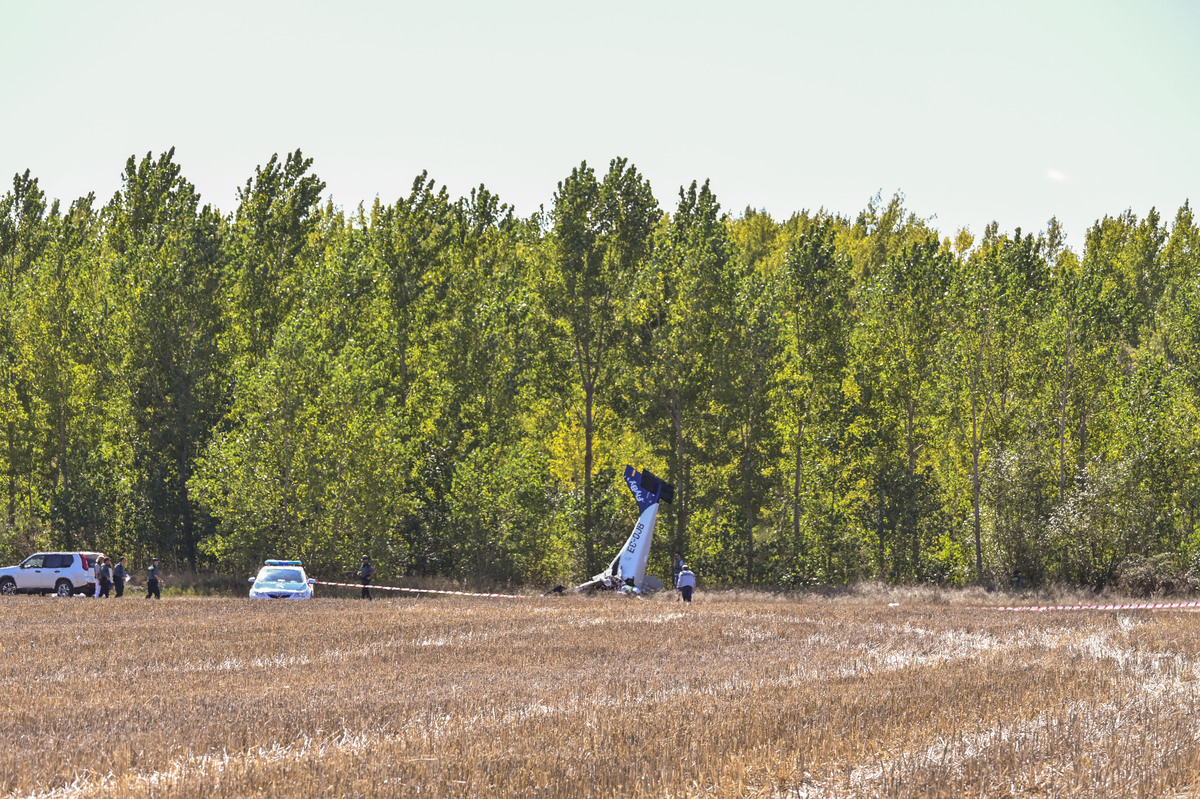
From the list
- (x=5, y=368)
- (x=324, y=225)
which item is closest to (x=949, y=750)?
(x=5, y=368)

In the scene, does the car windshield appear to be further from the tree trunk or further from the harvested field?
the tree trunk

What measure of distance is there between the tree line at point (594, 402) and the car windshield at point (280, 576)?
5.98 m

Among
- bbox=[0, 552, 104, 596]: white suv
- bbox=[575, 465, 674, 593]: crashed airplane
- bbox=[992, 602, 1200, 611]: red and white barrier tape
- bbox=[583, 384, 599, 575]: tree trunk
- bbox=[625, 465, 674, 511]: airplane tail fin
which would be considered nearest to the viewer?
bbox=[992, 602, 1200, 611]: red and white barrier tape

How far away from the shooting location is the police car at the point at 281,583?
3378cm

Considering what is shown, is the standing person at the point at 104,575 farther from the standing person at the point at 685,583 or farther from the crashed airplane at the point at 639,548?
the standing person at the point at 685,583

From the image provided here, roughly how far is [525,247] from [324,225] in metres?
35.6

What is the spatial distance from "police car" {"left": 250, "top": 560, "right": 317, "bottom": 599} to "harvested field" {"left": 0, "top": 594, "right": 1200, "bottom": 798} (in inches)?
337

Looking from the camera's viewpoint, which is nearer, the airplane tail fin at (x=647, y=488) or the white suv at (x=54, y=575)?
the white suv at (x=54, y=575)

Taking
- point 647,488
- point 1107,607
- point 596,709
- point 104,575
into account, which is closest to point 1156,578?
point 1107,607

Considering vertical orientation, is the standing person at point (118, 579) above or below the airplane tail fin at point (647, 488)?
below

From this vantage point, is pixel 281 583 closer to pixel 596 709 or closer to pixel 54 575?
pixel 54 575

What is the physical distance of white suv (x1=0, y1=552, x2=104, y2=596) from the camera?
125ft

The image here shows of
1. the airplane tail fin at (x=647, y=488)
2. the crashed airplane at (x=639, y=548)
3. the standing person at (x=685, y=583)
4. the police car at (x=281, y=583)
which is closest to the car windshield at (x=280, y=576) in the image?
the police car at (x=281, y=583)

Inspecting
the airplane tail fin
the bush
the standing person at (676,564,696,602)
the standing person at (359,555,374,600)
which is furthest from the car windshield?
the bush
